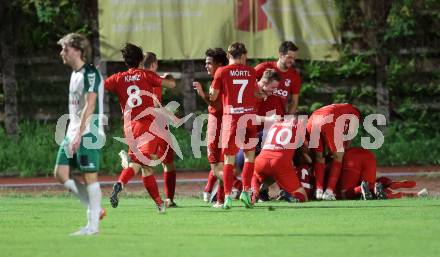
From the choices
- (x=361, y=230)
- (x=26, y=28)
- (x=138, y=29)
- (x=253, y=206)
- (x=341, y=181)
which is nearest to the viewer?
(x=361, y=230)

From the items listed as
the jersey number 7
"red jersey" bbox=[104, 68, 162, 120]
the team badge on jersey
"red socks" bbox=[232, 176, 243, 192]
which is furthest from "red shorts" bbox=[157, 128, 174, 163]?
the team badge on jersey

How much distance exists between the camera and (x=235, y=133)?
50.1 ft

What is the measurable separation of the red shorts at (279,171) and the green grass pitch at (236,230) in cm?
42

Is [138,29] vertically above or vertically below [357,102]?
above

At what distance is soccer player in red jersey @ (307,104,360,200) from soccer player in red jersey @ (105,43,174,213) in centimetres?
310

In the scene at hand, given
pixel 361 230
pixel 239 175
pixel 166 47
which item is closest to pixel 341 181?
pixel 239 175

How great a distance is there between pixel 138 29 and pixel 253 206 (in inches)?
388

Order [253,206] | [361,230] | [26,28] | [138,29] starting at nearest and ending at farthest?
[361,230]
[253,206]
[138,29]
[26,28]

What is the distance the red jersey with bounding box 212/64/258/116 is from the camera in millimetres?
15250

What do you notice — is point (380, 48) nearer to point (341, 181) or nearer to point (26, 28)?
point (26, 28)

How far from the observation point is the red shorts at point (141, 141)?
48.7ft

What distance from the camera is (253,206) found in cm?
1560

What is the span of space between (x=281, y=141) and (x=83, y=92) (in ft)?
17.3

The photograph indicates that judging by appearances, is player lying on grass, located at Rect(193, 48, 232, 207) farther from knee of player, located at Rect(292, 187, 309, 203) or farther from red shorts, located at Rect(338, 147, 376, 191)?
red shorts, located at Rect(338, 147, 376, 191)
